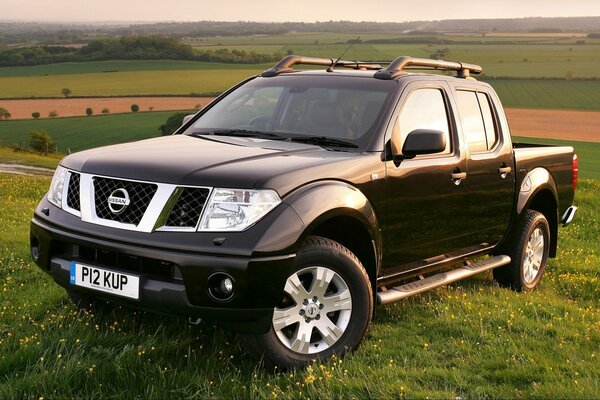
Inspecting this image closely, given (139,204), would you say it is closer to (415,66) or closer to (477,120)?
(415,66)

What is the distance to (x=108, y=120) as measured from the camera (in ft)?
271

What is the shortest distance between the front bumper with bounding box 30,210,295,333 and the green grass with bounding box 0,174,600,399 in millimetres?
363

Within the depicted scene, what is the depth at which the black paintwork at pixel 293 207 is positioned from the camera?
4012 mm

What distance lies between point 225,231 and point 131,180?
2.16 ft

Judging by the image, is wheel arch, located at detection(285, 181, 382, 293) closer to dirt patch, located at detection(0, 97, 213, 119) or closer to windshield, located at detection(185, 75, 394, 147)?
windshield, located at detection(185, 75, 394, 147)

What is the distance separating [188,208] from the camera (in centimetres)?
409

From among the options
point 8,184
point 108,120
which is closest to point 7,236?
point 8,184

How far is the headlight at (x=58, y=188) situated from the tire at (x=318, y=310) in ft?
5.13

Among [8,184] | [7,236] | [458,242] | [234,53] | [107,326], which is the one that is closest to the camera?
[107,326]

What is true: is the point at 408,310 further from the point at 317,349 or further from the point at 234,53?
the point at 234,53

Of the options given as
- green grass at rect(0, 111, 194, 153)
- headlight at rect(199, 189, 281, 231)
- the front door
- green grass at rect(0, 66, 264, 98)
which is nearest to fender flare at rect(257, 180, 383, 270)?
headlight at rect(199, 189, 281, 231)

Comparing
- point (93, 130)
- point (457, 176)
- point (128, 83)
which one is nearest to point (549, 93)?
point (93, 130)

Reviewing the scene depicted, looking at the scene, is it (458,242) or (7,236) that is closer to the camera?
(458,242)

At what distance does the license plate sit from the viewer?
4172 mm
